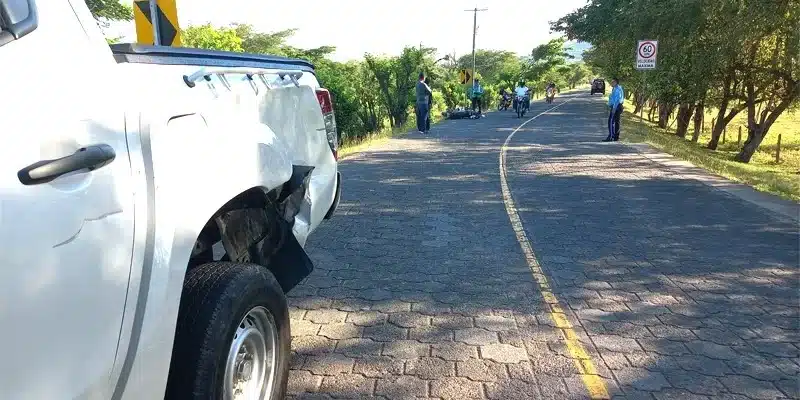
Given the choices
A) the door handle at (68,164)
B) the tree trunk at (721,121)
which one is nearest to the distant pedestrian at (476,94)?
the tree trunk at (721,121)

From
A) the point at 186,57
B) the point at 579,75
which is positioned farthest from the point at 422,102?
the point at 579,75

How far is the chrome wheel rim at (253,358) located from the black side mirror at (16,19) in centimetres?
130

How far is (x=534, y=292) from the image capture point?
15.9 feet

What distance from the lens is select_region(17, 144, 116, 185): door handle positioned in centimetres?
157

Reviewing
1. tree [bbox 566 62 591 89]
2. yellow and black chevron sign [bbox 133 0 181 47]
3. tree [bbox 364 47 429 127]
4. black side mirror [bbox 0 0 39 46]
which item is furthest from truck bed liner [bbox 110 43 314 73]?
tree [bbox 566 62 591 89]

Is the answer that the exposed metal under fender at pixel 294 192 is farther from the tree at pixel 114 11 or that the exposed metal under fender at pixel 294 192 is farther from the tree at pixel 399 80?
the tree at pixel 399 80

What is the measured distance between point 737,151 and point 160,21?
3144 cm

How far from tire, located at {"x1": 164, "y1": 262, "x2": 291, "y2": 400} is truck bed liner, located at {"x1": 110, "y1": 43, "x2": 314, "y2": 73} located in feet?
2.90

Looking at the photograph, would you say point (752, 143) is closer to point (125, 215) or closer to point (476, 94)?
point (476, 94)

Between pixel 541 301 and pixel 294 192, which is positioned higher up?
pixel 294 192

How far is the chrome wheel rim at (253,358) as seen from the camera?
8.29 ft

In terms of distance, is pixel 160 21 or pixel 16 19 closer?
pixel 16 19

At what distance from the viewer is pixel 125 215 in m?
1.89

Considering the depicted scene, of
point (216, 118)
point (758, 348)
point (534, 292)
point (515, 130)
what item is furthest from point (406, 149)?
point (216, 118)
